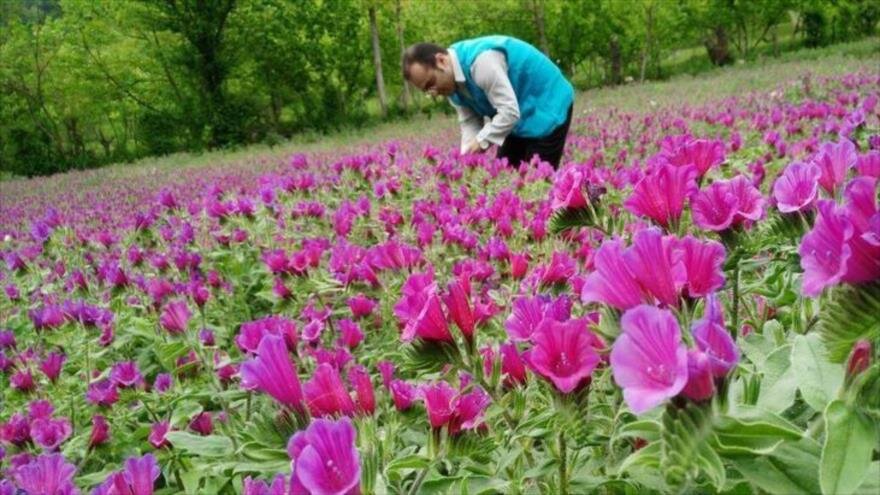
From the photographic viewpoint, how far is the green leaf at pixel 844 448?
65cm

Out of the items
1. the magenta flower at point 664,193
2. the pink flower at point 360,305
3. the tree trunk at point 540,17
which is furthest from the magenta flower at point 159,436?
the tree trunk at point 540,17

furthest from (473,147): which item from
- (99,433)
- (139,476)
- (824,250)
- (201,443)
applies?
(824,250)

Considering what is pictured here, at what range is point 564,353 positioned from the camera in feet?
2.88

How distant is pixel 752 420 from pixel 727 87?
505 inches

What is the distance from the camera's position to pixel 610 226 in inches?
55.8

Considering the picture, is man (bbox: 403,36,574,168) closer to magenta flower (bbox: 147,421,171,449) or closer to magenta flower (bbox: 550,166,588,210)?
magenta flower (bbox: 147,421,171,449)

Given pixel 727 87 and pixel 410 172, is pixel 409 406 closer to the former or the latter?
pixel 410 172

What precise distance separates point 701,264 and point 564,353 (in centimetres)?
19

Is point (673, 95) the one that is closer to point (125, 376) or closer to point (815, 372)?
point (125, 376)

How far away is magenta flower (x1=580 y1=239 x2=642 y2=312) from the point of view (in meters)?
0.81

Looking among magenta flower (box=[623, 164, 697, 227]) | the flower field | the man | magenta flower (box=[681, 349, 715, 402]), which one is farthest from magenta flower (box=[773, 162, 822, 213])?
the man

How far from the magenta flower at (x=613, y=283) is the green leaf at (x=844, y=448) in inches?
8.5

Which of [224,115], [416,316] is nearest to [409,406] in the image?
[416,316]

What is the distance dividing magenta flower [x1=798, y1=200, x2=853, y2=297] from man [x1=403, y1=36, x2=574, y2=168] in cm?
424
